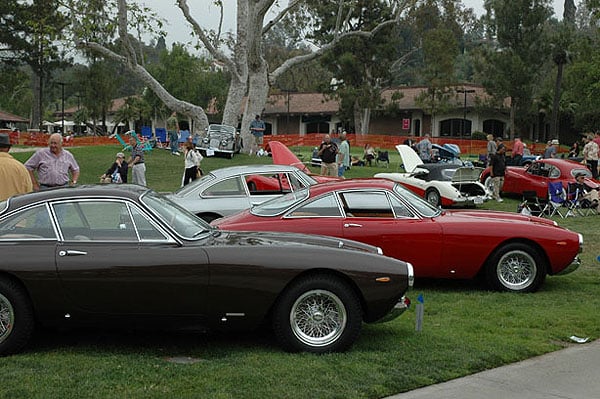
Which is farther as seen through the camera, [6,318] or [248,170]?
[248,170]

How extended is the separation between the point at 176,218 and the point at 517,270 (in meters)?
4.46

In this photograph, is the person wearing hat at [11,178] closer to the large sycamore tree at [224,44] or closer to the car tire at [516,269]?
the car tire at [516,269]

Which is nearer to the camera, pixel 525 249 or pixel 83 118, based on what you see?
pixel 525 249

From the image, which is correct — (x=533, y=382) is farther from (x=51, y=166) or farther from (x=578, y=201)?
(x=578, y=201)

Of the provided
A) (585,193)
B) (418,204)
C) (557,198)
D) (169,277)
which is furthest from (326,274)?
(585,193)

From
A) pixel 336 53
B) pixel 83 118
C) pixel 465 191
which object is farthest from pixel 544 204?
pixel 83 118

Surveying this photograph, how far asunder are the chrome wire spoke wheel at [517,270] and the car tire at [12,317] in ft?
17.9

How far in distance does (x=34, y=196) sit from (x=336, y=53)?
53942 mm

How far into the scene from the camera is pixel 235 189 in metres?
12.6

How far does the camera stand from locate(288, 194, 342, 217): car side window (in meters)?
9.10

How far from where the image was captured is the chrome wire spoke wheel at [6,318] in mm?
6125

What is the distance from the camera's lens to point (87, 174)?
26922mm

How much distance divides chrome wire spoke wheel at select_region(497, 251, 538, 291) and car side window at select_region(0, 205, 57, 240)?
5.26m

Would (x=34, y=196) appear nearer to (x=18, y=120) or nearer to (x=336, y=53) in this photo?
(x=336, y=53)
